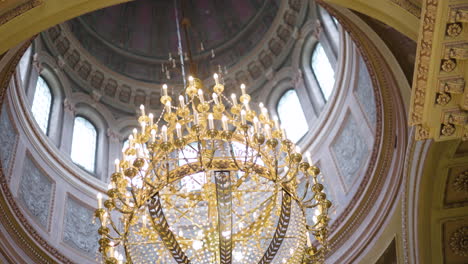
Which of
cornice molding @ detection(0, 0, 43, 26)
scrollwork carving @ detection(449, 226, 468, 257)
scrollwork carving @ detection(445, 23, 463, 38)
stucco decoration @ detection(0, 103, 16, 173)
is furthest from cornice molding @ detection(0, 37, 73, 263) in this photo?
scrollwork carving @ detection(445, 23, 463, 38)

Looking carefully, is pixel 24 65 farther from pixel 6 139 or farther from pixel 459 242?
pixel 459 242

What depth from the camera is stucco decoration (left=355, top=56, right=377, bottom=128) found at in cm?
1247

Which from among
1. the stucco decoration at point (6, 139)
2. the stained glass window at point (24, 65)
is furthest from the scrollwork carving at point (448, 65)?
the stained glass window at point (24, 65)

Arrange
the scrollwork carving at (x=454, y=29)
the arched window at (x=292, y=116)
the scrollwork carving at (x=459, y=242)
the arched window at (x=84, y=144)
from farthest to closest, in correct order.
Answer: the arched window at (x=292, y=116)
the arched window at (x=84, y=144)
the scrollwork carving at (x=459, y=242)
the scrollwork carving at (x=454, y=29)

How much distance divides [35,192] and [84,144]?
3334mm

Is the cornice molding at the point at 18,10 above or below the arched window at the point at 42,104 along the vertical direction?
below

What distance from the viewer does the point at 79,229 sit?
13.7 meters

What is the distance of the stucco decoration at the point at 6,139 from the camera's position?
39.3 feet

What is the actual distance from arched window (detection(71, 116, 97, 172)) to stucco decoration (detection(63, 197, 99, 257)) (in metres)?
1.52

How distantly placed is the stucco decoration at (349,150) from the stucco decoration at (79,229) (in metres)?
5.73

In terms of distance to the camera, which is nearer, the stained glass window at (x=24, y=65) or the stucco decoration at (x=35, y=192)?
the stucco decoration at (x=35, y=192)

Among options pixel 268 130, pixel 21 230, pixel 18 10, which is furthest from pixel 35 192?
pixel 18 10

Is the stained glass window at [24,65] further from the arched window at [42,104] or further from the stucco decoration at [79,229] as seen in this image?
the stucco decoration at [79,229]

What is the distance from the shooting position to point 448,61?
590 centimetres
